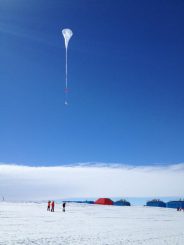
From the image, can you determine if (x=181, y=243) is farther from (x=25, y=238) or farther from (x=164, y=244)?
(x=25, y=238)

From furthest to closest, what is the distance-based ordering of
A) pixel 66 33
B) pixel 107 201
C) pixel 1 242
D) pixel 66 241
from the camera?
pixel 107 201 → pixel 66 33 → pixel 66 241 → pixel 1 242

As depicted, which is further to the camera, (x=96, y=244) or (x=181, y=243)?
(x=181, y=243)

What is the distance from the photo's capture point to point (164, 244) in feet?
55.3

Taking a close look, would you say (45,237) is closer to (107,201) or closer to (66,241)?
(66,241)

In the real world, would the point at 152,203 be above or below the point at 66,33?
below

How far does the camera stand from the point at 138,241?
17.6m

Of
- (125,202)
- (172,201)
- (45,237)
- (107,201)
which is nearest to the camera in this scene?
(45,237)

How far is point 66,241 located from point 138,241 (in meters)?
3.62

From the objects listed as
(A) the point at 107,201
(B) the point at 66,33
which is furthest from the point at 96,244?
(A) the point at 107,201

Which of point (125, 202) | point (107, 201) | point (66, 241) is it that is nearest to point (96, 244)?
point (66, 241)

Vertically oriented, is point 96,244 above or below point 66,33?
below

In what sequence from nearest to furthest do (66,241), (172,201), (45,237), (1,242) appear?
1. (1,242)
2. (66,241)
3. (45,237)
4. (172,201)

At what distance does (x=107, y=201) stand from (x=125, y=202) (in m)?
8.21

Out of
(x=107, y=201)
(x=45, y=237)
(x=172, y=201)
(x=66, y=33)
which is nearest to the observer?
(x=45, y=237)
